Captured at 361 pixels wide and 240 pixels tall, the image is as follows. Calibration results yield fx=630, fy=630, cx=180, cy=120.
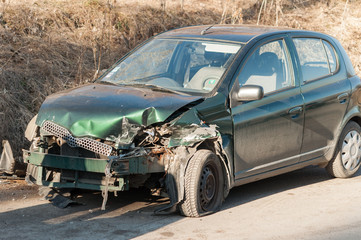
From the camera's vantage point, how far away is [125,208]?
671 cm

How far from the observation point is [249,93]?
22.0 ft

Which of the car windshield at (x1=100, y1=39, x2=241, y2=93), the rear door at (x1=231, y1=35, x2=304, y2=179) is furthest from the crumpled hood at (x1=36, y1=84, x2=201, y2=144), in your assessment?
the rear door at (x1=231, y1=35, x2=304, y2=179)

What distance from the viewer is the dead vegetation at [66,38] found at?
31.4 ft

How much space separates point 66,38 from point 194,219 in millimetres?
6201

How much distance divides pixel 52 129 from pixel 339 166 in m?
3.96

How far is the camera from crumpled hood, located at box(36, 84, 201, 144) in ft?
20.1

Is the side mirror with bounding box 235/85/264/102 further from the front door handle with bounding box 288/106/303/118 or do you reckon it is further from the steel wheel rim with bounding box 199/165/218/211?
the steel wheel rim with bounding box 199/165/218/211

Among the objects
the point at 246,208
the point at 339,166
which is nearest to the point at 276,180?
the point at 339,166

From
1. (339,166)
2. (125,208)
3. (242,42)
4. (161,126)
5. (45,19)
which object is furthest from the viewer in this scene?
(45,19)

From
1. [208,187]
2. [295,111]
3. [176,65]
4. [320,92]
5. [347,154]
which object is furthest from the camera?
[347,154]

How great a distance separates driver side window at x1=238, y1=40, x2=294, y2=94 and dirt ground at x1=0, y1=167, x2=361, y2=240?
1.34 metres

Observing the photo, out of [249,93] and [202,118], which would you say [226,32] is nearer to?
[249,93]

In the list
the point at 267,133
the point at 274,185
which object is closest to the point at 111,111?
the point at 267,133

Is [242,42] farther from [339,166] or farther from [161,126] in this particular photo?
[339,166]
